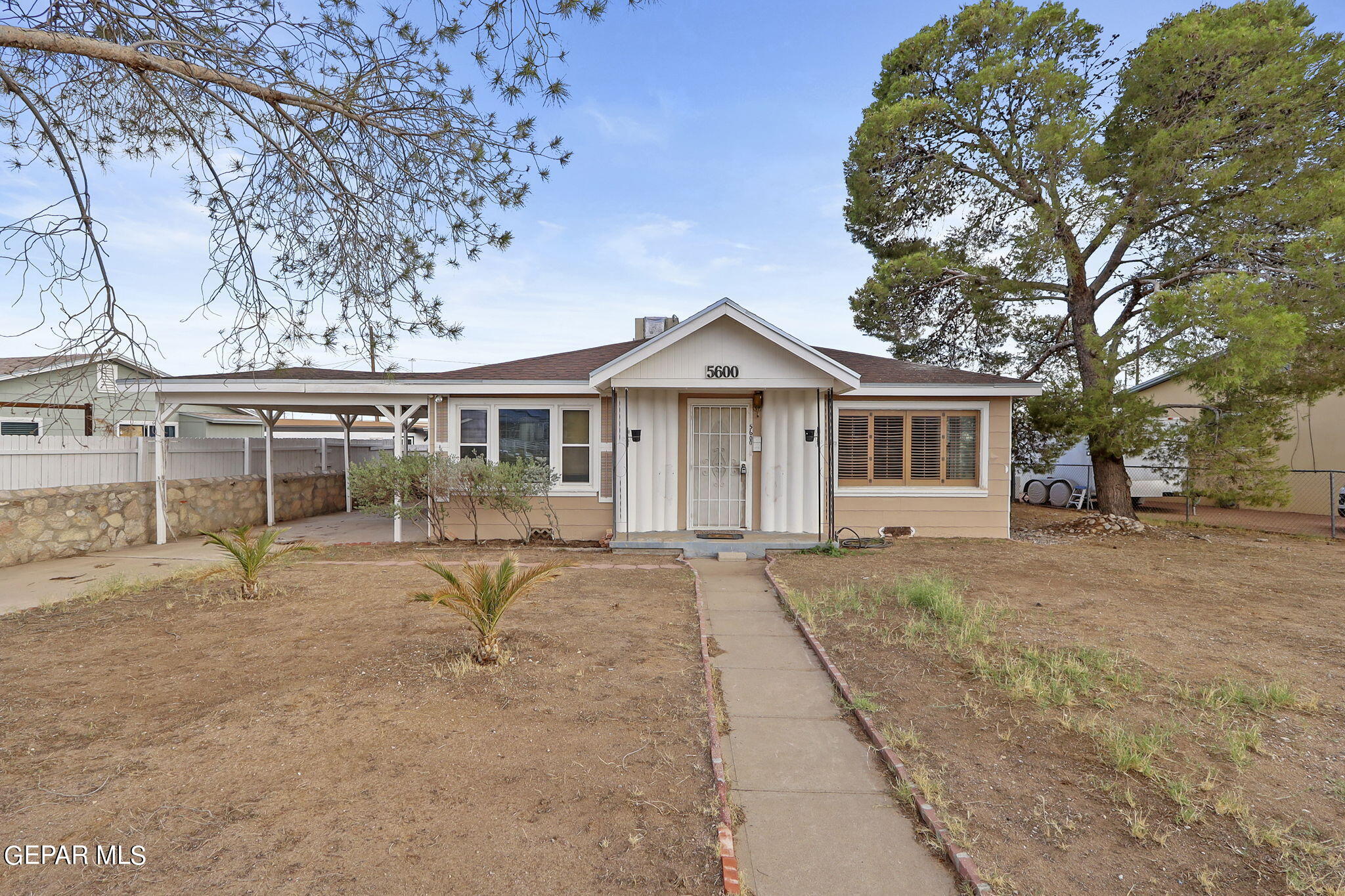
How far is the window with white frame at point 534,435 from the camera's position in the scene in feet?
35.0

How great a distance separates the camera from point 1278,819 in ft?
9.62

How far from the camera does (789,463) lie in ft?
33.7

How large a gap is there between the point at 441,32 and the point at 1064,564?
10074 millimetres

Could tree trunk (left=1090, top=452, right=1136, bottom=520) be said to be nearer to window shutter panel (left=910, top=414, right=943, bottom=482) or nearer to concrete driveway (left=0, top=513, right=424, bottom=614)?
window shutter panel (left=910, top=414, right=943, bottom=482)

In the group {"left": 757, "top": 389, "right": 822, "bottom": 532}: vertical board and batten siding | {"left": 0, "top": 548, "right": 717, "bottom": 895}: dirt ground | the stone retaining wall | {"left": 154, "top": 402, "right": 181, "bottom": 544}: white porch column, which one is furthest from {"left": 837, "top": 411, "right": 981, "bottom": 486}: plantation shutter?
the stone retaining wall

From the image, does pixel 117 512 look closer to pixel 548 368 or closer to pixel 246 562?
pixel 246 562

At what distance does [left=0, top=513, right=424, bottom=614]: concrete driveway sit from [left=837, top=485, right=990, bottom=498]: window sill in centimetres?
798

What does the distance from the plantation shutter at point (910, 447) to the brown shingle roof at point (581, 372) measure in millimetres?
656

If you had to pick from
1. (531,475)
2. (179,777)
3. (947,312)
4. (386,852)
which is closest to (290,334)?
(179,777)

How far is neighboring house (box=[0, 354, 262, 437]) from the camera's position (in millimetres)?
4242

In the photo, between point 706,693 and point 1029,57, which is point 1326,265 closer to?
point 1029,57

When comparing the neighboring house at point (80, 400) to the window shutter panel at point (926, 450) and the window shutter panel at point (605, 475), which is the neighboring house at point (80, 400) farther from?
the window shutter panel at point (926, 450)

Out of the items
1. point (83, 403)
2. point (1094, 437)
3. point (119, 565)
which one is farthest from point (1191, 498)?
point (119, 565)

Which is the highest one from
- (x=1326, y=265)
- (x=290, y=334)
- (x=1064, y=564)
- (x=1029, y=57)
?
(x=1029, y=57)
